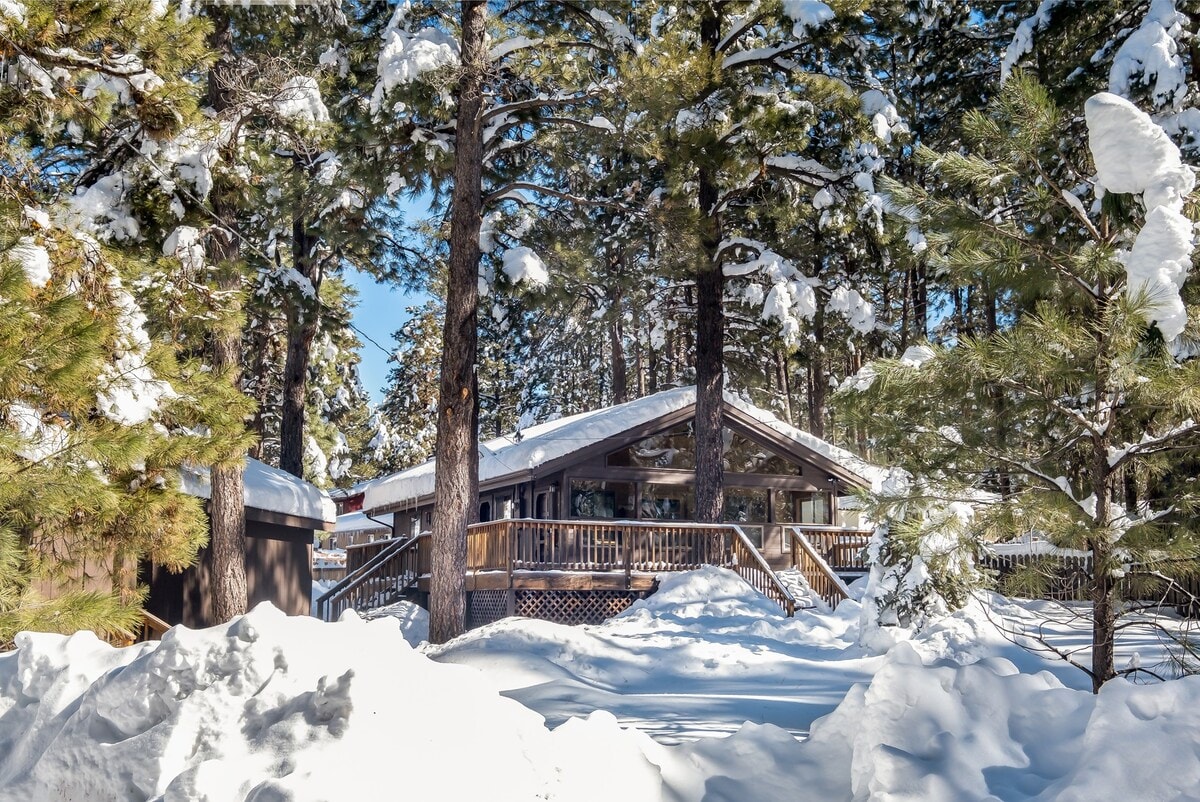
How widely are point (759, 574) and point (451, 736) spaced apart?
46.8ft

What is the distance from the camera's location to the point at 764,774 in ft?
15.0

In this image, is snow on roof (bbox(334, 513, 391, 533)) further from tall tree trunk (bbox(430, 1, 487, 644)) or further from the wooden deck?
tall tree trunk (bbox(430, 1, 487, 644))

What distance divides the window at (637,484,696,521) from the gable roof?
2.38 meters

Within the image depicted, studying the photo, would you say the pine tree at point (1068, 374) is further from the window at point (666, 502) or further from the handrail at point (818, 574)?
the window at point (666, 502)

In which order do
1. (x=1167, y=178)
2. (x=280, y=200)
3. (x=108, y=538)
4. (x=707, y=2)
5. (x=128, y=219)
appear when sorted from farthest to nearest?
(x=707, y=2)
(x=280, y=200)
(x=128, y=219)
(x=108, y=538)
(x=1167, y=178)

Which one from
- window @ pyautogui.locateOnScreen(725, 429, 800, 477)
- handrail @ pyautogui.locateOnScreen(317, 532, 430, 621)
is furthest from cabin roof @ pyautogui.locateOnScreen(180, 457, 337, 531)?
window @ pyautogui.locateOnScreen(725, 429, 800, 477)

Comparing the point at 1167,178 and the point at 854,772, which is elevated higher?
the point at 1167,178

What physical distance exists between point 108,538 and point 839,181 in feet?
46.4

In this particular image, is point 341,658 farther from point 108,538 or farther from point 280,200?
point 280,200

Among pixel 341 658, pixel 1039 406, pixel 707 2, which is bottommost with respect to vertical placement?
pixel 341 658

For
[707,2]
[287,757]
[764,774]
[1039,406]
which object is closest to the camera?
[287,757]

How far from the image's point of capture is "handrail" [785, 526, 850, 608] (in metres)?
18.7

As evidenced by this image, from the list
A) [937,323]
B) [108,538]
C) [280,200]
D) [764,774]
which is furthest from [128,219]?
[937,323]

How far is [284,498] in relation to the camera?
1591 centimetres
